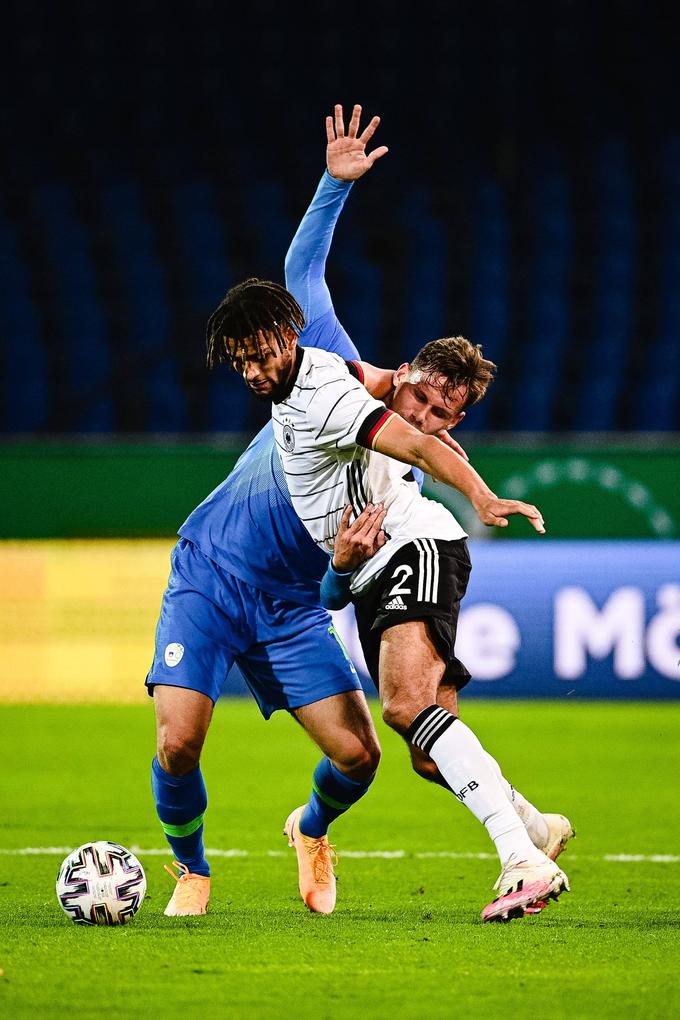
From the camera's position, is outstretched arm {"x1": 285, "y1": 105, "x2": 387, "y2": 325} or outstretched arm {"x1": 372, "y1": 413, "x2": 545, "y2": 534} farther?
outstretched arm {"x1": 285, "y1": 105, "x2": 387, "y2": 325}

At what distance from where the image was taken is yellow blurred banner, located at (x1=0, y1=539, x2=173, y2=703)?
9594 mm

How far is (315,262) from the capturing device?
4.50 m

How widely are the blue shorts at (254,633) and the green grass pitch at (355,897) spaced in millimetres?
670

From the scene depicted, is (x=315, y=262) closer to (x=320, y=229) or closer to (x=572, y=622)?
(x=320, y=229)

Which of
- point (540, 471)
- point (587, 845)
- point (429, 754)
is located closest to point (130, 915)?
point (429, 754)

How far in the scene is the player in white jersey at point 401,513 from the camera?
3.71 m

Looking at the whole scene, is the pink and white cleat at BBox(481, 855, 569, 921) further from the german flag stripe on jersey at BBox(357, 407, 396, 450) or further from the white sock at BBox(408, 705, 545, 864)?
the german flag stripe on jersey at BBox(357, 407, 396, 450)

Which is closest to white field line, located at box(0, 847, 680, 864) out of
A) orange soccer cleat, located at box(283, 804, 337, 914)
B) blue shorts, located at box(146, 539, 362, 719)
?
orange soccer cleat, located at box(283, 804, 337, 914)

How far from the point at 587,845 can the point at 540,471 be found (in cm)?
452

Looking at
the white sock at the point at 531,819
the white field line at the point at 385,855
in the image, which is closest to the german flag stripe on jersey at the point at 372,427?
the white sock at the point at 531,819

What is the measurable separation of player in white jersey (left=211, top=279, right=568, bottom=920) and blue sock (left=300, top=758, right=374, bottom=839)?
375mm

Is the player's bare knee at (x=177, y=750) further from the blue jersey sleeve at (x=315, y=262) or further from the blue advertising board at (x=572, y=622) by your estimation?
the blue advertising board at (x=572, y=622)

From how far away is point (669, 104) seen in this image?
14523mm

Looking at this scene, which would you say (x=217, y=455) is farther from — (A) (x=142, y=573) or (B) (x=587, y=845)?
(B) (x=587, y=845)
